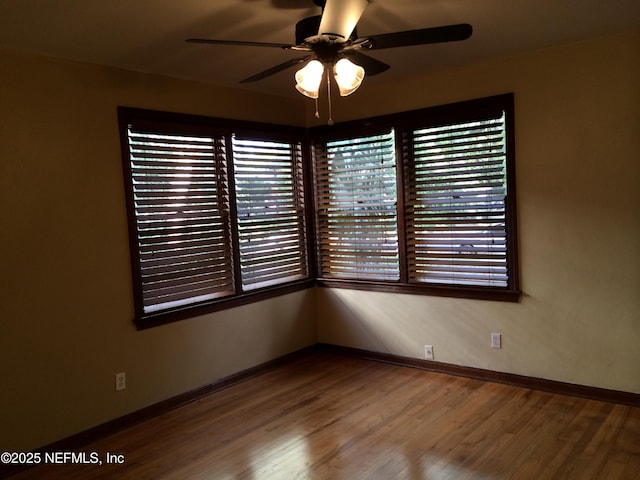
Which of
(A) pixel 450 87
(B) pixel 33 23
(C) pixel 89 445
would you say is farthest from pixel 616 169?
(C) pixel 89 445

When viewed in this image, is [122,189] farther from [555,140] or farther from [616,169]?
[616,169]

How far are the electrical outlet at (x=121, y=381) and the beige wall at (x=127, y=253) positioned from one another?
0.04m

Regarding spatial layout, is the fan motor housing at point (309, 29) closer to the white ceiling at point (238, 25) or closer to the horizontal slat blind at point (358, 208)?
the white ceiling at point (238, 25)

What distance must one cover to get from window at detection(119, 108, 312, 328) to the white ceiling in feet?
1.87

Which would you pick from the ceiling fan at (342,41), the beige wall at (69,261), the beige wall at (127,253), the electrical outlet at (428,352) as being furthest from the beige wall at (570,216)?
the beige wall at (69,261)

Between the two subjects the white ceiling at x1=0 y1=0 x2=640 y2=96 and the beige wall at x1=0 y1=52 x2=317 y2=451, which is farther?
the beige wall at x1=0 y1=52 x2=317 y2=451

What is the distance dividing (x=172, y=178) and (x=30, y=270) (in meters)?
1.15

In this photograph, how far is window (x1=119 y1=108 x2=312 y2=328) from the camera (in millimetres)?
3635

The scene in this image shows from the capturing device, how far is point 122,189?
3512 millimetres

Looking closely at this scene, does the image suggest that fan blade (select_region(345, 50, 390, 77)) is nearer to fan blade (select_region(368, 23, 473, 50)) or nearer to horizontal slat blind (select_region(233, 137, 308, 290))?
fan blade (select_region(368, 23, 473, 50))

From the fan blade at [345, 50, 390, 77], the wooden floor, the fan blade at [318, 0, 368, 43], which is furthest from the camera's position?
the wooden floor

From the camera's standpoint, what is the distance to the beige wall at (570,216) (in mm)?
3365

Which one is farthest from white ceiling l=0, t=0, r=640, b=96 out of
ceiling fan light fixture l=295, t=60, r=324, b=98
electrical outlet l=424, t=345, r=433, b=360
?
electrical outlet l=424, t=345, r=433, b=360

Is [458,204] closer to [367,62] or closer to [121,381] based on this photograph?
[367,62]
